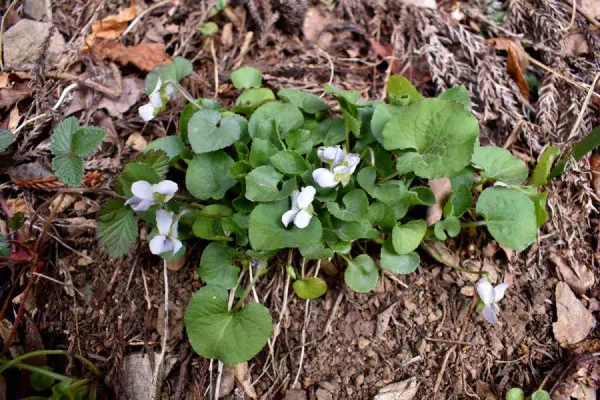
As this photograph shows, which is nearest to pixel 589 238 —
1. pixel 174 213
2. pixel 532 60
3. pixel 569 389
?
pixel 569 389

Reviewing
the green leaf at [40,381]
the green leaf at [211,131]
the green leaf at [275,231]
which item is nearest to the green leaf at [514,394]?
the green leaf at [275,231]

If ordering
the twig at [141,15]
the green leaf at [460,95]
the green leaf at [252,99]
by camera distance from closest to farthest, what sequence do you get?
the green leaf at [460,95] → the green leaf at [252,99] → the twig at [141,15]

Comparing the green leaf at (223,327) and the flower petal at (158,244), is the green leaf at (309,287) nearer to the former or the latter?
the green leaf at (223,327)

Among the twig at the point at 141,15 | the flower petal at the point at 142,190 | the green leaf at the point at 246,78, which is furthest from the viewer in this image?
the twig at the point at 141,15

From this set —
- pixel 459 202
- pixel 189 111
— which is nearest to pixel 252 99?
pixel 189 111

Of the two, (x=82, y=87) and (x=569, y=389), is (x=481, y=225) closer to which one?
(x=569, y=389)

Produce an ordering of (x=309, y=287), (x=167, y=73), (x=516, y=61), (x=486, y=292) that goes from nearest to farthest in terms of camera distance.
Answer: (x=486, y=292), (x=309, y=287), (x=167, y=73), (x=516, y=61)

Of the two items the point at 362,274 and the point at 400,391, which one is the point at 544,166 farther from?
the point at 400,391
